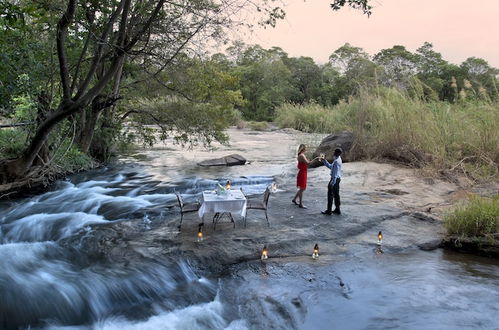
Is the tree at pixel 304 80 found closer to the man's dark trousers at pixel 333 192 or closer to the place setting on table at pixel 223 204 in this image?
the man's dark trousers at pixel 333 192

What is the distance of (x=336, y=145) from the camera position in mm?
17781

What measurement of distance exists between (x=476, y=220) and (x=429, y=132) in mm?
7759

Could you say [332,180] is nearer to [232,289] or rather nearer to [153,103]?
[232,289]

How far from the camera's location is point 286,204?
11.4 m

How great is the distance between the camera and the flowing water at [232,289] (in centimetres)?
607

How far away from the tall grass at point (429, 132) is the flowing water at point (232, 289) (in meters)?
7.20

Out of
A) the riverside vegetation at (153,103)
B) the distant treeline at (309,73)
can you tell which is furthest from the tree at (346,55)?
the riverside vegetation at (153,103)

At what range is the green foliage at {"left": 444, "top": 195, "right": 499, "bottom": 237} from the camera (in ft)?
28.5

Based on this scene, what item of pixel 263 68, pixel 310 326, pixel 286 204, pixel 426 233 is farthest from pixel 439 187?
pixel 263 68

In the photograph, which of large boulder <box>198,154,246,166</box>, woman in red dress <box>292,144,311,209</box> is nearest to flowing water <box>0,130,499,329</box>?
woman in red dress <box>292,144,311,209</box>

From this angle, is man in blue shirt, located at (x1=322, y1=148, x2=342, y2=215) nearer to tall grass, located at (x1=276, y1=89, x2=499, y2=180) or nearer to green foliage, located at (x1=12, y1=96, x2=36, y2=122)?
tall grass, located at (x1=276, y1=89, x2=499, y2=180)

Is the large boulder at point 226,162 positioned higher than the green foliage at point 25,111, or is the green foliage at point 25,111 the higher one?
the green foliage at point 25,111

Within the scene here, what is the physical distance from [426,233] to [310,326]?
14.9 feet

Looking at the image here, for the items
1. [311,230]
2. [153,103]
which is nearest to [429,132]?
[311,230]
